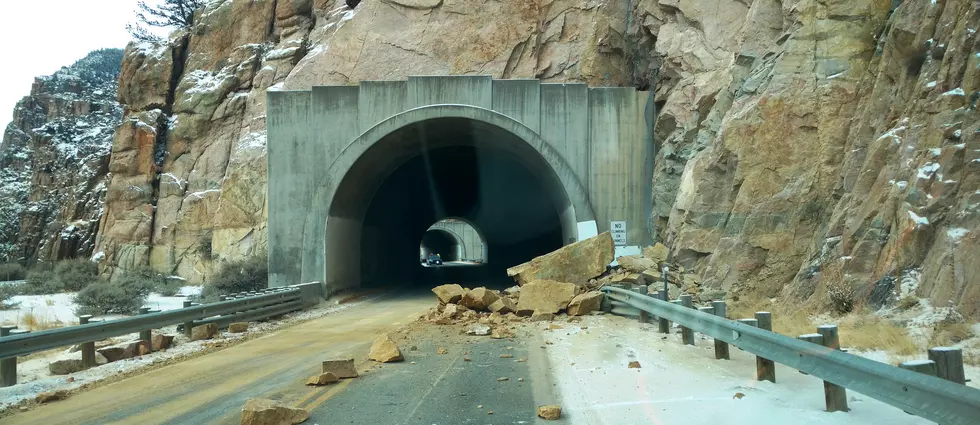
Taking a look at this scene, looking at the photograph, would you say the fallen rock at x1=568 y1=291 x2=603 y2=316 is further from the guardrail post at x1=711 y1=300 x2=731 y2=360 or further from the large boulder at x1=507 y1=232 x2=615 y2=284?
the guardrail post at x1=711 y1=300 x2=731 y2=360

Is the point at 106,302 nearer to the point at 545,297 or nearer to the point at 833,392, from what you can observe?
the point at 545,297

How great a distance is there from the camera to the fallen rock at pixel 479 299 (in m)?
13.3

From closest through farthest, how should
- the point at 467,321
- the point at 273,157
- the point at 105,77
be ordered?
the point at 467,321 < the point at 273,157 < the point at 105,77

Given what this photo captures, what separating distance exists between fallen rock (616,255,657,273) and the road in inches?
243

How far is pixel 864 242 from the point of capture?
352 inches

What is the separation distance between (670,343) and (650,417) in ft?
12.8

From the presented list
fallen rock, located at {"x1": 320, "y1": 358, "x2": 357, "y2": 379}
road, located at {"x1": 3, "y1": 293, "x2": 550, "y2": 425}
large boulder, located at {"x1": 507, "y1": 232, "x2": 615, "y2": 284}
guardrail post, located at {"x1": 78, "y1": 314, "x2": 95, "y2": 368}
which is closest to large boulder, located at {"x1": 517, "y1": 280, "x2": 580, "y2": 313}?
large boulder, located at {"x1": 507, "y1": 232, "x2": 615, "y2": 284}

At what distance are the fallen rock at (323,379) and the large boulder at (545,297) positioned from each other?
6.17 metres

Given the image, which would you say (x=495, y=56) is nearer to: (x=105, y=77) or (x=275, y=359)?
(x=275, y=359)

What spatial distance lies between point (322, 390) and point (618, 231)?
533 inches

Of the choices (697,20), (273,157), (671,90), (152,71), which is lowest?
(273,157)

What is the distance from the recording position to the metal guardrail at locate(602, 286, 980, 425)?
10.9 ft

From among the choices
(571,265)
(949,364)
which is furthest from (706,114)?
(949,364)

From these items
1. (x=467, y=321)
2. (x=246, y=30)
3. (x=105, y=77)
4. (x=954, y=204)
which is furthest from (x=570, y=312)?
(x=105, y=77)
